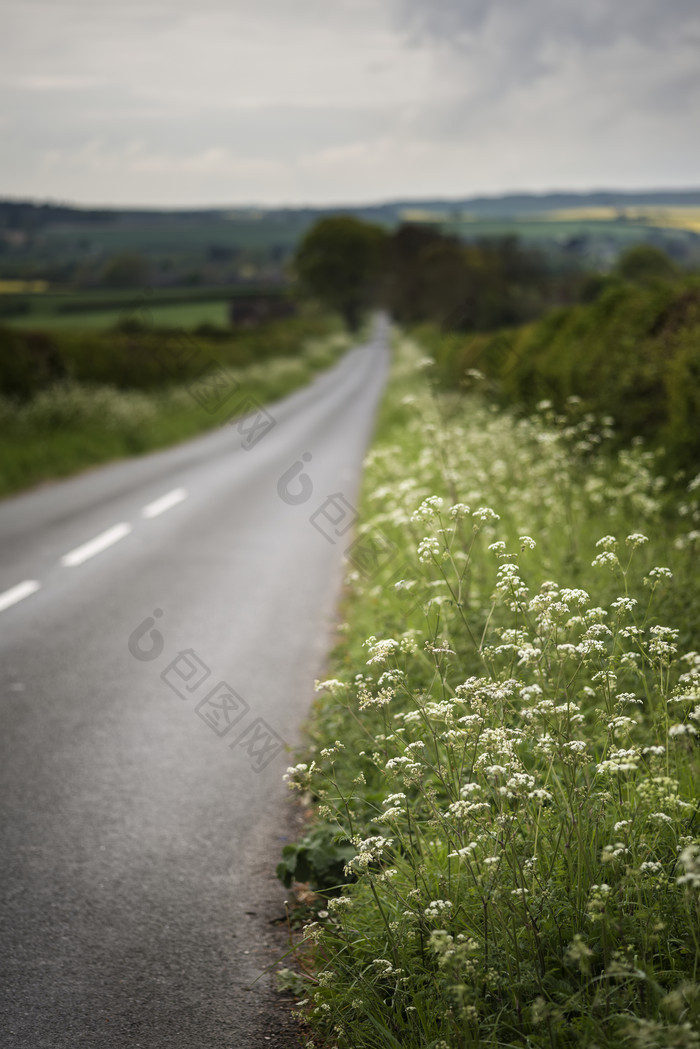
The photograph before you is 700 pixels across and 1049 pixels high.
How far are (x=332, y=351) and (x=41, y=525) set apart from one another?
2342 inches

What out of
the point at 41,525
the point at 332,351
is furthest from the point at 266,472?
the point at 332,351

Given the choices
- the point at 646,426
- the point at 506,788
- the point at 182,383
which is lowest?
the point at 646,426

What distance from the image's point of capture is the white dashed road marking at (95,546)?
973 cm

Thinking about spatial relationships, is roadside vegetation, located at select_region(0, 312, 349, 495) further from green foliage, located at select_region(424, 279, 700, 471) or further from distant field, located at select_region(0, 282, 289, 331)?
green foliage, located at select_region(424, 279, 700, 471)

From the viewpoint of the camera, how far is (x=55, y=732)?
5.53 m

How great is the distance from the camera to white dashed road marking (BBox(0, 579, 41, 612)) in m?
8.12

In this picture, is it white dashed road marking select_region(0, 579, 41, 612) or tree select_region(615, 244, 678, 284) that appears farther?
tree select_region(615, 244, 678, 284)

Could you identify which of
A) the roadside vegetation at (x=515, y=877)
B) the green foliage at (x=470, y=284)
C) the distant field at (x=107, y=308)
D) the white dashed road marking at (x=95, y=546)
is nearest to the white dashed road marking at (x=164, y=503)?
the white dashed road marking at (x=95, y=546)

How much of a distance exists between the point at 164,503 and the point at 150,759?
27.0 feet

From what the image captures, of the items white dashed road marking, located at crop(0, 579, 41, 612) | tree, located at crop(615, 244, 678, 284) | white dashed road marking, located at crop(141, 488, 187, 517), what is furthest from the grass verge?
tree, located at crop(615, 244, 678, 284)

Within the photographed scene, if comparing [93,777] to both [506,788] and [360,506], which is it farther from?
[360,506]

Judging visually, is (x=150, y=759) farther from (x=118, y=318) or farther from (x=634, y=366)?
(x=118, y=318)

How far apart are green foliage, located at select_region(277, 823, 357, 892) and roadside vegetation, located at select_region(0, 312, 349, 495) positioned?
1132cm

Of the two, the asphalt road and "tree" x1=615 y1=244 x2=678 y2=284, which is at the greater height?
the asphalt road
